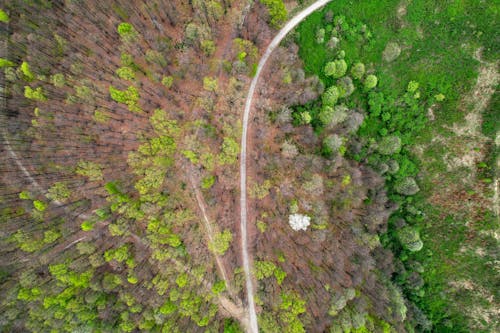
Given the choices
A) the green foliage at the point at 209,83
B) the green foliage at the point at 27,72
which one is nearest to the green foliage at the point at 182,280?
the green foliage at the point at 209,83

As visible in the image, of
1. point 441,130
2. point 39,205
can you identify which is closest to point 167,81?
point 39,205

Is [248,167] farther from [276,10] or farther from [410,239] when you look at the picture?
[410,239]

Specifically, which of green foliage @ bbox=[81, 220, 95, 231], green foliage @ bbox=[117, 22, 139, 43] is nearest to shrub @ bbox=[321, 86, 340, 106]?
green foliage @ bbox=[117, 22, 139, 43]

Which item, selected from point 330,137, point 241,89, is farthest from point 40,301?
point 330,137

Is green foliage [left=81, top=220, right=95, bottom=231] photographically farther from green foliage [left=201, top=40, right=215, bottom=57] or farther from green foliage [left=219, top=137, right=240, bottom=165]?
green foliage [left=201, top=40, right=215, bottom=57]

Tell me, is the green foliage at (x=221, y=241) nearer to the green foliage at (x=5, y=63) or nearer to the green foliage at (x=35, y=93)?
the green foliage at (x=35, y=93)
